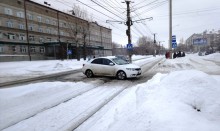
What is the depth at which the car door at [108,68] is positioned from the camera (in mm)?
14121

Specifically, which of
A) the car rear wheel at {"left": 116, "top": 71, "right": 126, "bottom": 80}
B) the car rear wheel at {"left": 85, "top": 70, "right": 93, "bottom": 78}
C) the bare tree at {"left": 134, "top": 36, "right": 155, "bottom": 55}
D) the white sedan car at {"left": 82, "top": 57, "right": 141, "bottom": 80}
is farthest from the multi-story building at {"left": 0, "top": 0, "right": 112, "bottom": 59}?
the bare tree at {"left": 134, "top": 36, "right": 155, "bottom": 55}

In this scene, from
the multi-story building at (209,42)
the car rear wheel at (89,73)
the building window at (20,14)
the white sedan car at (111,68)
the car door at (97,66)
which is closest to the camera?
the white sedan car at (111,68)

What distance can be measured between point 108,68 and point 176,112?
9753 mm

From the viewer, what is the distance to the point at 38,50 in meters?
55.3

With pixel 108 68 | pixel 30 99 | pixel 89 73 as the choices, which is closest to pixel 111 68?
pixel 108 68

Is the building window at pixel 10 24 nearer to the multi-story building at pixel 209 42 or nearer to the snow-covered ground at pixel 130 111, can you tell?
the snow-covered ground at pixel 130 111

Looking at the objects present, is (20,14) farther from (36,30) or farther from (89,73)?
(89,73)

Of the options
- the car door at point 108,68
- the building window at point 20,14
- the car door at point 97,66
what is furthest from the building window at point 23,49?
the car door at point 108,68

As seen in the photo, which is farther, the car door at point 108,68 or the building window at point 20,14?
the building window at point 20,14

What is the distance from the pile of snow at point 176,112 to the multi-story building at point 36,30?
36.7 m

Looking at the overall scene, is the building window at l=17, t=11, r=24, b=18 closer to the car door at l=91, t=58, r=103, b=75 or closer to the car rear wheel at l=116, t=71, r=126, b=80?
the car door at l=91, t=58, r=103, b=75

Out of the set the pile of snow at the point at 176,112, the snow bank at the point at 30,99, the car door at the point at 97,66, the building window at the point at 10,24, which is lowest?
the snow bank at the point at 30,99

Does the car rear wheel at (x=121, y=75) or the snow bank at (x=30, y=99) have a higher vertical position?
the car rear wheel at (x=121, y=75)

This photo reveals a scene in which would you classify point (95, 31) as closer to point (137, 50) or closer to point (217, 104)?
point (137, 50)
